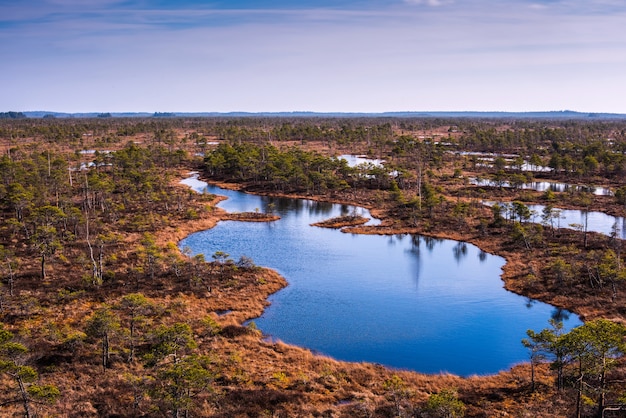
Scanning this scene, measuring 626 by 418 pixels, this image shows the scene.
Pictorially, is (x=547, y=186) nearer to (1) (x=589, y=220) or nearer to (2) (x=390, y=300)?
(1) (x=589, y=220)

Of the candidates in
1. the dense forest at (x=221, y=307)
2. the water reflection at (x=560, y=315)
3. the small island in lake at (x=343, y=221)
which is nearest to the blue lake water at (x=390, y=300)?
the water reflection at (x=560, y=315)

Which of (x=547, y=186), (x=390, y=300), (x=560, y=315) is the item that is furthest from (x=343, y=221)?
(x=547, y=186)

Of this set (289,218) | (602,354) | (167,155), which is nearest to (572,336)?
(602,354)

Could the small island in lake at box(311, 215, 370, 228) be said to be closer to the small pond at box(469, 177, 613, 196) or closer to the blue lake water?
the blue lake water

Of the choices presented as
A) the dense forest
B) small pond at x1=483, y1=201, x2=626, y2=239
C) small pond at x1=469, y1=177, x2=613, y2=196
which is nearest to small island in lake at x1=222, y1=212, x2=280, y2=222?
the dense forest

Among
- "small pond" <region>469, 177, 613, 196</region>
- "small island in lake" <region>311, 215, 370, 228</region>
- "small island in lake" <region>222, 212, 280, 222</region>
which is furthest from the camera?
"small pond" <region>469, 177, 613, 196</region>
